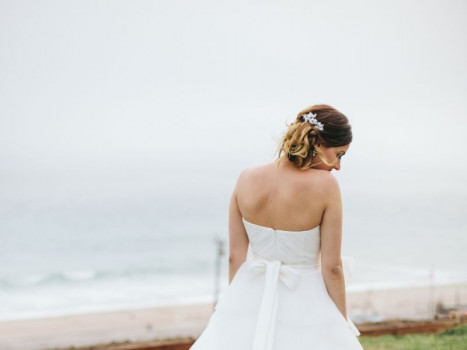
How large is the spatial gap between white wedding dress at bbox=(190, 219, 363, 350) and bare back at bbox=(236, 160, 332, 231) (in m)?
0.05

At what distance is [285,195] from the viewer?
215 centimetres

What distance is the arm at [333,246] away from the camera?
7.01ft

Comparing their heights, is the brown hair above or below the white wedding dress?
above

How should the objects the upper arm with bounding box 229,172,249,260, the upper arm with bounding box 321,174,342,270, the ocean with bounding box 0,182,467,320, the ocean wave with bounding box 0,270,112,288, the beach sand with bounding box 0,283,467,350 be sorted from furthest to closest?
the ocean wave with bounding box 0,270,112,288 < the ocean with bounding box 0,182,467,320 < the beach sand with bounding box 0,283,467,350 < the upper arm with bounding box 229,172,249,260 < the upper arm with bounding box 321,174,342,270

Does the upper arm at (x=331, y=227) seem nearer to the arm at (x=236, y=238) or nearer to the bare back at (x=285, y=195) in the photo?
the bare back at (x=285, y=195)

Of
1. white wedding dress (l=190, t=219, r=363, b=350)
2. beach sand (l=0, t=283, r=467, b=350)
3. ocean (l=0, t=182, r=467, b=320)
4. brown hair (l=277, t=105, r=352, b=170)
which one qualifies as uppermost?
brown hair (l=277, t=105, r=352, b=170)

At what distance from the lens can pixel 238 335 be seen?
2270mm

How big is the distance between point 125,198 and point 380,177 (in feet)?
118

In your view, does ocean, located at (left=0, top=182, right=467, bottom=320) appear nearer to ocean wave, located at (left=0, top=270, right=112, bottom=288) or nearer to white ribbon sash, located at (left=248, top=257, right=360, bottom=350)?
ocean wave, located at (left=0, top=270, right=112, bottom=288)

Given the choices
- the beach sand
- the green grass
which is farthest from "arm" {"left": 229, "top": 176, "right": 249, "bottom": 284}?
the beach sand

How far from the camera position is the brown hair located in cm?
218

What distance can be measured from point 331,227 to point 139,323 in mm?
14882

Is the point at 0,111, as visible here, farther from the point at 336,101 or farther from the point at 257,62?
the point at 336,101

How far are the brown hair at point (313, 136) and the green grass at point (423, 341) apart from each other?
11.8 feet
